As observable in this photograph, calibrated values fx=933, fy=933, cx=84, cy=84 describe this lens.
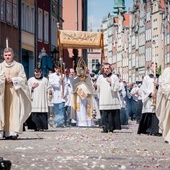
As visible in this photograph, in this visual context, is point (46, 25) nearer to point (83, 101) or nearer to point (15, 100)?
point (83, 101)

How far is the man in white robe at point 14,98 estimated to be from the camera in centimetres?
1948

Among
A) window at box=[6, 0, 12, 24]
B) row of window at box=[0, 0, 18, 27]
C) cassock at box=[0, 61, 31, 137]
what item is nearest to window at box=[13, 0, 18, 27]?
row of window at box=[0, 0, 18, 27]

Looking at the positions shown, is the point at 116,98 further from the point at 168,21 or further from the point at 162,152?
the point at 168,21

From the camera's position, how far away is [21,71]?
1986 cm

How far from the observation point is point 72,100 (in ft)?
98.5

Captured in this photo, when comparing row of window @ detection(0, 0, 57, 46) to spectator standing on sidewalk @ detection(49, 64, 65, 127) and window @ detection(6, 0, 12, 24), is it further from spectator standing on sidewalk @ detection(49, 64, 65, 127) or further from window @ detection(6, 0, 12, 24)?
spectator standing on sidewalk @ detection(49, 64, 65, 127)

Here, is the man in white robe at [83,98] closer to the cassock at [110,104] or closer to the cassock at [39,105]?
the cassock at [39,105]

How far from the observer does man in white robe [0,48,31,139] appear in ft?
63.9

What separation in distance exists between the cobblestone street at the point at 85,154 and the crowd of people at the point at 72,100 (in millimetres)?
927

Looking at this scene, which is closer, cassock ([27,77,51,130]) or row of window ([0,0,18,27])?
cassock ([27,77,51,130])

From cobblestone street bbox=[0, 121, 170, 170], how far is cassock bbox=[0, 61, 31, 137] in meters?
0.83

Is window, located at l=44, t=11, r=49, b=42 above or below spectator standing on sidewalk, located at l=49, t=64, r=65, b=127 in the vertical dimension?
above

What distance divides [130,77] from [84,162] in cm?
14616

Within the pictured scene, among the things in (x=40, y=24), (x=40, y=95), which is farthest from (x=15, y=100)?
(x=40, y=24)
